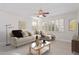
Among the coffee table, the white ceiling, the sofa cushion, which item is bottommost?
the coffee table

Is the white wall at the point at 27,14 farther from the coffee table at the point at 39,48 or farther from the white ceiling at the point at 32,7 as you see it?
the coffee table at the point at 39,48

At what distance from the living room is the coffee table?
42mm

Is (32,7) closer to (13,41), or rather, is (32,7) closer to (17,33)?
(17,33)

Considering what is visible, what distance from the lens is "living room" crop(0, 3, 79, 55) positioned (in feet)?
6.52

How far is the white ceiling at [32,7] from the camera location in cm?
201

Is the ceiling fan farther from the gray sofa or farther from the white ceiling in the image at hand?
the gray sofa

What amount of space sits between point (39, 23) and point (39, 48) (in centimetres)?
51

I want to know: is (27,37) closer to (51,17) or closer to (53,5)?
(51,17)

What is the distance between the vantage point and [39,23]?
203cm

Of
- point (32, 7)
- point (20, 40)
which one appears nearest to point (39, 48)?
point (20, 40)

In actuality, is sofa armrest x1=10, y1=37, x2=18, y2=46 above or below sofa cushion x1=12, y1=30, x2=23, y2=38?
below

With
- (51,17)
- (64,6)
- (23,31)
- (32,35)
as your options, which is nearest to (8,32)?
(23,31)

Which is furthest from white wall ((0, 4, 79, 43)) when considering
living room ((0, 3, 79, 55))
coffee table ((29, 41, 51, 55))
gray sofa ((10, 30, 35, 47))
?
coffee table ((29, 41, 51, 55))

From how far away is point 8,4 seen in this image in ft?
6.69
